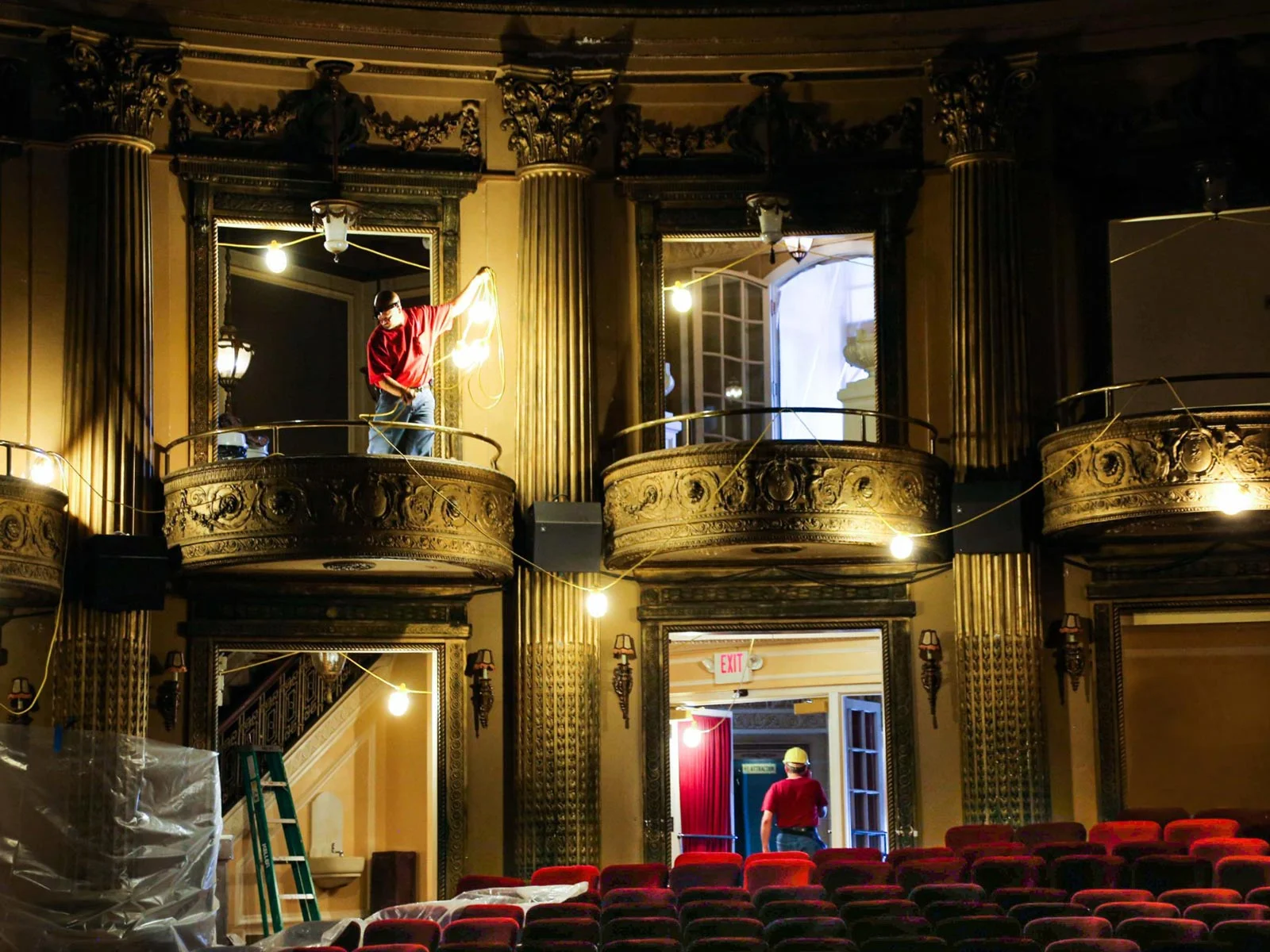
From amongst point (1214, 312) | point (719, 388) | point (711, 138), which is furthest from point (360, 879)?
point (1214, 312)

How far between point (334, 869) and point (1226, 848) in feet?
31.6

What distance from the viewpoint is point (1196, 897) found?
11.8m

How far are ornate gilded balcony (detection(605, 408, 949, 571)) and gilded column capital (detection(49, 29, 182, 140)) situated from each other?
4995 mm

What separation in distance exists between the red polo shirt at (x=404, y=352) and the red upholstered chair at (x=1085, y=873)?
6691 mm

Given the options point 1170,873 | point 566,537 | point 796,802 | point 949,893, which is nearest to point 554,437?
point 566,537

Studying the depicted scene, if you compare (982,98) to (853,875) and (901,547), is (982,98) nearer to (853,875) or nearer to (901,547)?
(901,547)

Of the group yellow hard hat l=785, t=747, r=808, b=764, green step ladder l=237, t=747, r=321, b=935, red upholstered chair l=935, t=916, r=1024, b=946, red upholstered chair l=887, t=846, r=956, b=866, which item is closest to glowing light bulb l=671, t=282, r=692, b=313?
yellow hard hat l=785, t=747, r=808, b=764

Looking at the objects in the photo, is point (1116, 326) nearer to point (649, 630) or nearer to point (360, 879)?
point (649, 630)

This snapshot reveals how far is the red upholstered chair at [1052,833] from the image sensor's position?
1567cm

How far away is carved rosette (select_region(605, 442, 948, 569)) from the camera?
1636 cm

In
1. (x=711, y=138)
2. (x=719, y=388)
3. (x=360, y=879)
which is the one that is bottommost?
(x=360, y=879)

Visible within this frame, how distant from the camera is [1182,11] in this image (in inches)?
699

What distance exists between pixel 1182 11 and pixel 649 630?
713cm

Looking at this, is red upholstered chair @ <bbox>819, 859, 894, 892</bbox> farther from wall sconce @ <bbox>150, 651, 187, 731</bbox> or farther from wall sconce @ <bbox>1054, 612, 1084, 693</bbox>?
wall sconce @ <bbox>150, 651, 187, 731</bbox>
